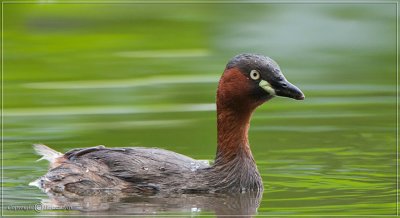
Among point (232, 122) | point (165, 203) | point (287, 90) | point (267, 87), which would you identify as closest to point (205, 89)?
point (232, 122)

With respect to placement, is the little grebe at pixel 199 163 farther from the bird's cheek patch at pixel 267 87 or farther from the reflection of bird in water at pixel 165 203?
the reflection of bird in water at pixel 165 203

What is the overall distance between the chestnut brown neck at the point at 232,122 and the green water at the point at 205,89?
1.46 ft

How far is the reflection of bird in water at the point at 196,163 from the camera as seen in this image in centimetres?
1182

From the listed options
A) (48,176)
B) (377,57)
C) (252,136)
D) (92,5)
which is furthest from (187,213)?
(92,5)

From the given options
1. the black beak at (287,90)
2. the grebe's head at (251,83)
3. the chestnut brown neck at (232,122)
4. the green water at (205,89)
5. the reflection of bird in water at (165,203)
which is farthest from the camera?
the green water at (205,89)

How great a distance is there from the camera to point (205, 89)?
16.6 metres

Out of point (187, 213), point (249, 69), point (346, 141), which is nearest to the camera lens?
point (187, 213)

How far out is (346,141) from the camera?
549 inches

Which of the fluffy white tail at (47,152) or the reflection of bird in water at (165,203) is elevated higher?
the fluffy white tail at (47,152)

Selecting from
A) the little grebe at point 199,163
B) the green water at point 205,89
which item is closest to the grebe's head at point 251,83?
the little grebe at point 199,163

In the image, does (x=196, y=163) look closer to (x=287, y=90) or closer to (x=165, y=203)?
(x=165, y=203)

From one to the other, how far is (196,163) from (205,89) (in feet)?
15.1

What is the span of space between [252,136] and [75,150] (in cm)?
258

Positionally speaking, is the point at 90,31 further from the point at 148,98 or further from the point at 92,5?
the point at 148,98
